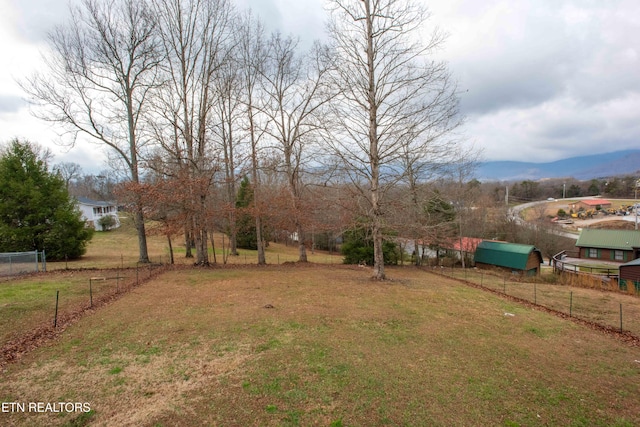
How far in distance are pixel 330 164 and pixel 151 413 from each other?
1052cm

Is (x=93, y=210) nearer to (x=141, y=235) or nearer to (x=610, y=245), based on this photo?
(x=141, y=235)

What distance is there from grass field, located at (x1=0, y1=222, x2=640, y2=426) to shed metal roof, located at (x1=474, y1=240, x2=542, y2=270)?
18.3 metres

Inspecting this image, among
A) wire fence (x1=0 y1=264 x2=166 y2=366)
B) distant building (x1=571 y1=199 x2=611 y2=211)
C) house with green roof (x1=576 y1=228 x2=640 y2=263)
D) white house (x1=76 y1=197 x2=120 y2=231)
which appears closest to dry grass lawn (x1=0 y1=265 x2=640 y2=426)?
wire fence (x1=0 y1=264 x2=166 y2=366)

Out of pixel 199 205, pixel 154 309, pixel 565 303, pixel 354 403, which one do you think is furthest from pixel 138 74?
pixel 565 303

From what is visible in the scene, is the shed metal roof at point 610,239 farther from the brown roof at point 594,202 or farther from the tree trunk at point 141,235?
the brown roof at point 594,202

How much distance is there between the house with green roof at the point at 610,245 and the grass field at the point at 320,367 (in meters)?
29.0

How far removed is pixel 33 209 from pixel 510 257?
34662 millimetres

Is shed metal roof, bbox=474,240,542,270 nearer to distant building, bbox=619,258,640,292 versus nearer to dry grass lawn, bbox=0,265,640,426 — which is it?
distant building, bbox=619,258,640,292

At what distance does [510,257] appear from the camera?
25.8 meters

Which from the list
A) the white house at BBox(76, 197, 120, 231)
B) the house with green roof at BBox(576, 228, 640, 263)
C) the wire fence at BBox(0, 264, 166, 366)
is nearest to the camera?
the wire fence at BBox(0, 264, 166, 366)

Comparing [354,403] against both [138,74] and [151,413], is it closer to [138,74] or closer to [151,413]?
[151,413]

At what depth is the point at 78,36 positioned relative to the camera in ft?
51.2

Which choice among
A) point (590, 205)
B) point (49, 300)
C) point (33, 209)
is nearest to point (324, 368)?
point (49, 300)

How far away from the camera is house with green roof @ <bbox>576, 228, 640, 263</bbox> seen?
28266 mm
